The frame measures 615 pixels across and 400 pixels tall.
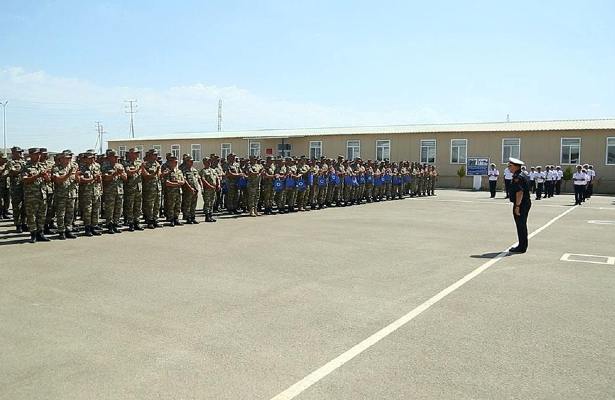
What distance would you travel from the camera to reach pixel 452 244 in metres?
10.7

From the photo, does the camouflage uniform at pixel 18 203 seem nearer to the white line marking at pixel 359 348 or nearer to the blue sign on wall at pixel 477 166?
the white line marking at pixel 359 348

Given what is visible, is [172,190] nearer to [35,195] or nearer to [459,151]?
[35,195]

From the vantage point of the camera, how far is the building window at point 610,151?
3244 cm

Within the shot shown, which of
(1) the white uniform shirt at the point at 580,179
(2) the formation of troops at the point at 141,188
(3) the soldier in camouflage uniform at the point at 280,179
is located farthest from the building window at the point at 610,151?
(3) the soldier in camouflage uniform at the point at 280,179

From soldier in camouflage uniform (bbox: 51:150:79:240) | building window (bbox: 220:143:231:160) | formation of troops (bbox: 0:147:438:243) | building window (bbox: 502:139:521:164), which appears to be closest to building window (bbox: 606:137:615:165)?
building window (bbox: 502:139:521:164)

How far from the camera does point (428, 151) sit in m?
38.6

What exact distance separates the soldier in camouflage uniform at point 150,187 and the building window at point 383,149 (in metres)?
28.8

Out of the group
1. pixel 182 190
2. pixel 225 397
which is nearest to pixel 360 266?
pixel 225 397

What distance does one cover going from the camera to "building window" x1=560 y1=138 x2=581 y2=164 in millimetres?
33531

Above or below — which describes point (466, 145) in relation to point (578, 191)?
above

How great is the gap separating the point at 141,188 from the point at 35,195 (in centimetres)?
247

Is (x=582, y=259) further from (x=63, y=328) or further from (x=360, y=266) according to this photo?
(x=63, y=328)

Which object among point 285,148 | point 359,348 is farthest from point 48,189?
point 285,148

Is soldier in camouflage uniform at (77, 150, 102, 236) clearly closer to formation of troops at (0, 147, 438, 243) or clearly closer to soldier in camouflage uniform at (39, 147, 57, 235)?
→ formation of troops at (0, 147, 438, 243)
